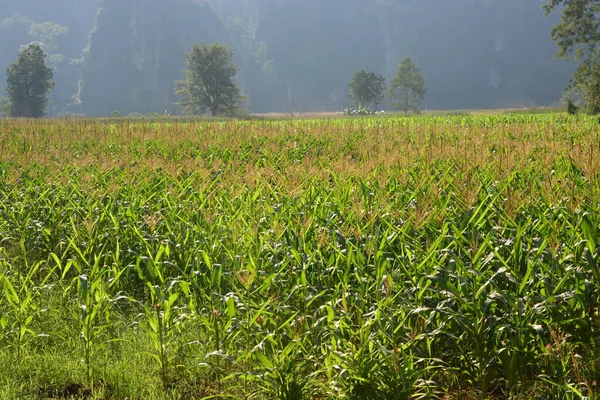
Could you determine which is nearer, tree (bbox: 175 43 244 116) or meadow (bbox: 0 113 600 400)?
meadow (bbox: 0 113 600 400)

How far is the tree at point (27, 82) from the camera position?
8044 centimetres

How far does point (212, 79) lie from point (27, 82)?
24388mm

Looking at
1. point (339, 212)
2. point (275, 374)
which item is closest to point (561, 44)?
point (339, 212)

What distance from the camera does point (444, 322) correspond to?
380 centimetres

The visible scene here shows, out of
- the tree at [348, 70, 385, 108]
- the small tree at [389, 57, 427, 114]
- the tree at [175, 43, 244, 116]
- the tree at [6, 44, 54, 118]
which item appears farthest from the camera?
the small tree at [389, 57, 427, 114]

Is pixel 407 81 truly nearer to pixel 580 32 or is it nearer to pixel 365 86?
pixel 365 86

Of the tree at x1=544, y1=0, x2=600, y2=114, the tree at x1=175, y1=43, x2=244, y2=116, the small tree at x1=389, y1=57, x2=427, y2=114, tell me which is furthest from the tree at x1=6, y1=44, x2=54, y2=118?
the tree at x1=544, y1=0, x2=600, y2=114

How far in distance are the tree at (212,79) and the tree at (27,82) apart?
59.6 ft

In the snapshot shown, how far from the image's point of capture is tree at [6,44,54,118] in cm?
8044

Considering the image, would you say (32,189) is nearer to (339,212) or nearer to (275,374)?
(339,212)

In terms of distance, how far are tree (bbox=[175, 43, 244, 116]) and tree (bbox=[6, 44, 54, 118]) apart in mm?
18180

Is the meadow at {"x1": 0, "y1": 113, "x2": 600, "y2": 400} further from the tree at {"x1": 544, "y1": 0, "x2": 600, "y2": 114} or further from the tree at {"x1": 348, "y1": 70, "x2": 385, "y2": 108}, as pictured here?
the tree at {"x1": 348, "y1": 70, "x2": 385, "y2": 108}

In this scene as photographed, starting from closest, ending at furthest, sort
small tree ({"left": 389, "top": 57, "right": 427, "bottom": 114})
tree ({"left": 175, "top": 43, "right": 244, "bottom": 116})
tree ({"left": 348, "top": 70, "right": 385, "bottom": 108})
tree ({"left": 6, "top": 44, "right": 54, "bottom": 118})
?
tree ({"left": 6, "top": 44, "right": 54, "bottom": 118}) → tree ({"left": 175, "top": 43, "right": 244, "bottom": 116}) → tree ({"left": 348, "top": 70, "right": 385, "bottom": 108}) → small tree ({"left": 389, "top": 57, "right": 427, "bottom": 114})

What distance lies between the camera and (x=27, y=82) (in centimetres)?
8062
